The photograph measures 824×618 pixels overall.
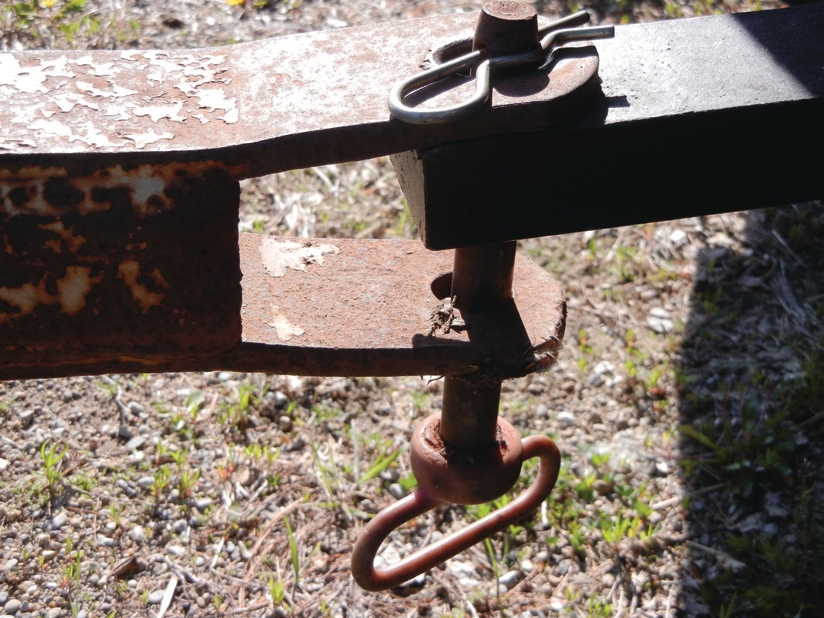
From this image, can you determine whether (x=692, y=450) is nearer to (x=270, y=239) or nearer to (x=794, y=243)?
(x=794, y=243)

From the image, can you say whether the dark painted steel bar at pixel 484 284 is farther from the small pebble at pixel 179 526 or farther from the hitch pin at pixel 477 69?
the small pebble at pixel 179 526

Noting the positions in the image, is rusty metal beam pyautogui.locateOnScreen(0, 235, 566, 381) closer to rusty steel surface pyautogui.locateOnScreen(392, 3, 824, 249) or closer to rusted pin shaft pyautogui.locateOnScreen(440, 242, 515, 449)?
rusted pin shaft pyautogui.locateOnScreen(440, 242, 515, 449)

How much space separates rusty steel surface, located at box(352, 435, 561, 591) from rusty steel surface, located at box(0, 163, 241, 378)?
24.4 inches

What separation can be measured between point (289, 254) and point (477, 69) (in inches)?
20.5

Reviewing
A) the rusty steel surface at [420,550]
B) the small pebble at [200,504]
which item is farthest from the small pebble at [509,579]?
the small pebble at [200,504]

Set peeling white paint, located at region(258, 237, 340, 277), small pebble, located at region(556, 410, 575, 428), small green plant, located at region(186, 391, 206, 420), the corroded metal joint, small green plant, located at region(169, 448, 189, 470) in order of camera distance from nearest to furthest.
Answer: peeling white paint, located at region(258, 237, 340, 277) → the corroded metal joint → small green plant, located at region(169, 448, 189, 470) → small green plant, located at region(186, 391, 206, 420) → small pebble, located at region(556, 410, 575, 428)

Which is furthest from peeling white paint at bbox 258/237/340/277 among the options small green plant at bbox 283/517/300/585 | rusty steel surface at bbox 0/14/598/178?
small green plant at bbox 283/517/300/585

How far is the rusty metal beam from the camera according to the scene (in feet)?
4.11

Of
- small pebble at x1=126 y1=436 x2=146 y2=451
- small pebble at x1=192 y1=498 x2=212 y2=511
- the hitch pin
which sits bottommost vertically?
small pebble at x1=192 y1=498 x2=212 y2=511

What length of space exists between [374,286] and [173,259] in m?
0.43

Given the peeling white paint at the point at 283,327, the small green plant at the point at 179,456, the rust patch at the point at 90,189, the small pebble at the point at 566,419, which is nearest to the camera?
the rust patch at the point at 90,189

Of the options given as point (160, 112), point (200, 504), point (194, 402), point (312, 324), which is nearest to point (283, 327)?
point (312, 324)

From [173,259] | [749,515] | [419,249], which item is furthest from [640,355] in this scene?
[173,259]

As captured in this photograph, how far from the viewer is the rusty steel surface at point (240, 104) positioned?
3.77 feet
